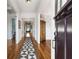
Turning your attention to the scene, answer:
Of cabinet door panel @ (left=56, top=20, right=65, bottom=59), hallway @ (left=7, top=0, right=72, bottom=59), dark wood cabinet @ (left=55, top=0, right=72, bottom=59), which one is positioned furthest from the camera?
cabinet door panel @ (left=56, top=20, right=65, bottom=59)

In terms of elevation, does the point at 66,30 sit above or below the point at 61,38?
above

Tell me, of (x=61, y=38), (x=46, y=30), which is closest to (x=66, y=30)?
(x=61, y=38)

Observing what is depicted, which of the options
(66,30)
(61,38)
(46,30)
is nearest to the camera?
(66,30)

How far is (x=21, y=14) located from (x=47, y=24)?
11.5 feet

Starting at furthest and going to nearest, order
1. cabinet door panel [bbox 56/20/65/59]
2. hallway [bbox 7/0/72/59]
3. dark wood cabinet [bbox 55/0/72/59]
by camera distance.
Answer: cabinet door panel [bbox 56/20/65/59], hallway [bbox 7/0/72/59], dark wood cabinet [bbox 55/0/72/59]

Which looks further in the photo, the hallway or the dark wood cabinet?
the hallway

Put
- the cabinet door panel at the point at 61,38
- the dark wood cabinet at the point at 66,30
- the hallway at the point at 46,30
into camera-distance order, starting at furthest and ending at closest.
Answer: the cabinet door panel at the point at 61,38 < the hallway at the point at 46,30 < the dark wood cabinet at the point at 66,30

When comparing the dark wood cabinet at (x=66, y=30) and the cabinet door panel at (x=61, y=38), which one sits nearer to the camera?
the dark wood cabinet at (x=66, y=30)

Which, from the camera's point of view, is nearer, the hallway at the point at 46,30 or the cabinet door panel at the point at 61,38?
the hallway at the point at 46,30

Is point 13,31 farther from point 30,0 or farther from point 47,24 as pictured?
point 30,0

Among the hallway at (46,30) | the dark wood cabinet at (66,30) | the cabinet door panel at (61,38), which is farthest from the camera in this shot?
the cabinet door panel at (61,38)

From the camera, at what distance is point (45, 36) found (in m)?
14.7

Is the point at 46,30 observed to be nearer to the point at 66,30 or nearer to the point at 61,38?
the point at 61,38
